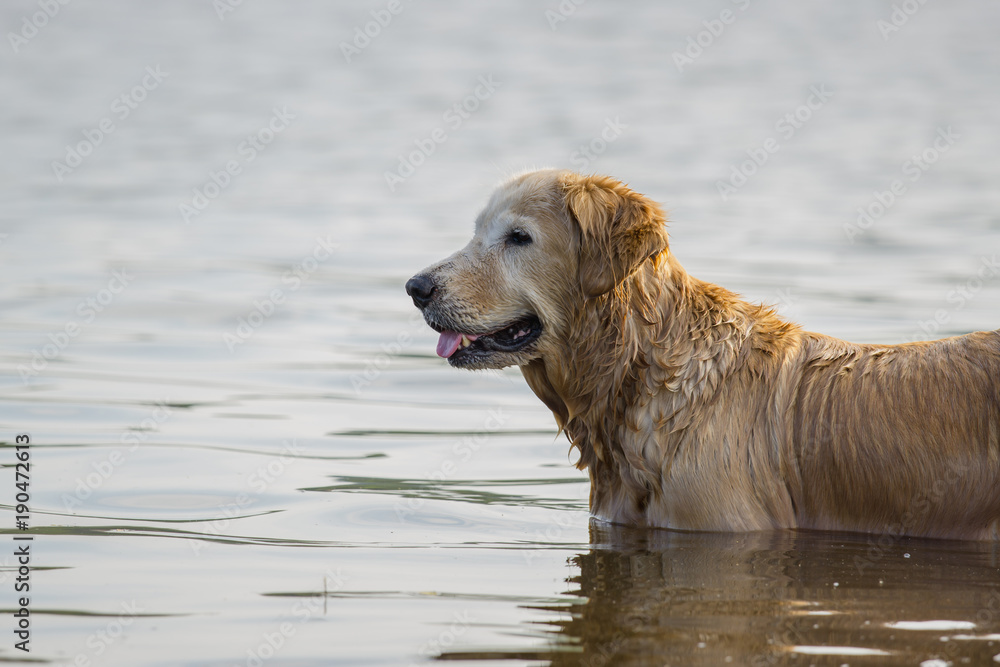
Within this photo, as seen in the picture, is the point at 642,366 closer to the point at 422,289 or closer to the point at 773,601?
the point at 422,289

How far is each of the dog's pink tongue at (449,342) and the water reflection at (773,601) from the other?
1.31 meters

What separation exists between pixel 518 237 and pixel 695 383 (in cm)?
130

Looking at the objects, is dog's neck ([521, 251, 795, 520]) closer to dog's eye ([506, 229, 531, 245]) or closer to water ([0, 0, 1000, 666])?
water ([0, 0, 1000, 666])

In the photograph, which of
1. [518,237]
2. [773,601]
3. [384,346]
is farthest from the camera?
[384,346]

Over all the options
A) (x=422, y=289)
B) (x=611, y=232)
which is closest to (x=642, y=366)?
(x=611, y=232)

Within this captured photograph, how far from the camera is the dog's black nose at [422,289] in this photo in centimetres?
687

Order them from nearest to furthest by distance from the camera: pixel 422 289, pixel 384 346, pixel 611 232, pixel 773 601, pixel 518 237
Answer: pixel 773 601 → pixel 611 232 → pixel 422 289 → pixel 518 237 → pixel 384 346

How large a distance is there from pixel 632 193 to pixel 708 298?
75 centimetres

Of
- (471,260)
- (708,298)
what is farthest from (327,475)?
(708,298)

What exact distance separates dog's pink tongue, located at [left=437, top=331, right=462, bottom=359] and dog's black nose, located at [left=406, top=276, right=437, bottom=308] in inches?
9.2

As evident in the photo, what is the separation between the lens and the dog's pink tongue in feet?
23.1

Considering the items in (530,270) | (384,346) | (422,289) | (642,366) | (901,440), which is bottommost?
(901,440)

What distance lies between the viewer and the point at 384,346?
11758mm

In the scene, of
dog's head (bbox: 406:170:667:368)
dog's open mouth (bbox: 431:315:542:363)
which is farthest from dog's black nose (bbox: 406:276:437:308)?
dog's open mouth (bbox: 431:315:542:363)
